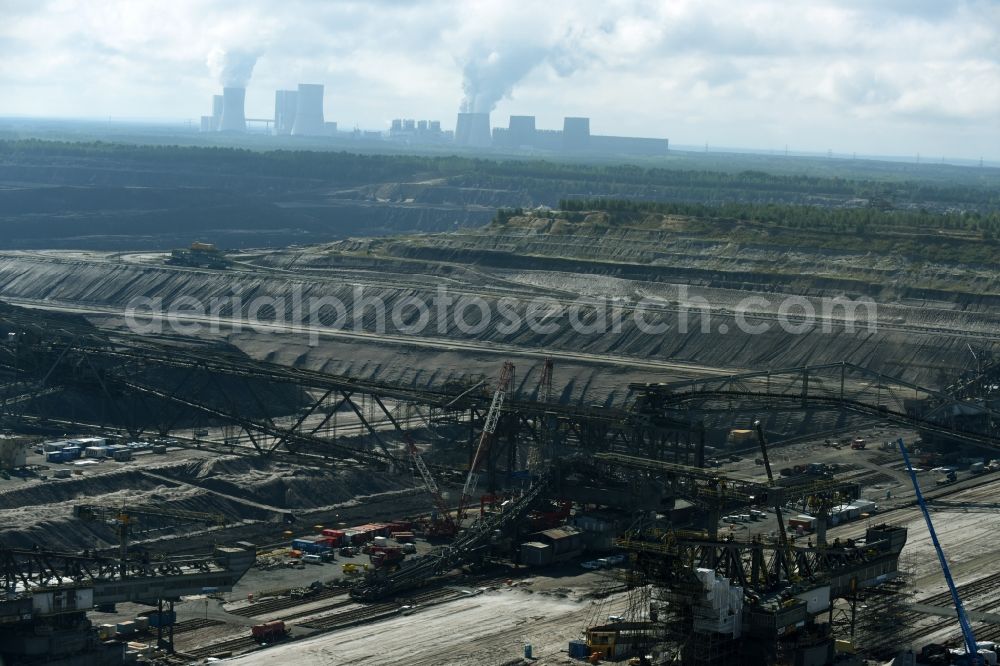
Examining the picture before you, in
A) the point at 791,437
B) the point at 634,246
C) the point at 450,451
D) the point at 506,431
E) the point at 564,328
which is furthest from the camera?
the point at 634,246

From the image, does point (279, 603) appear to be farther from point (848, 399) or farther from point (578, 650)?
point (848, 399)

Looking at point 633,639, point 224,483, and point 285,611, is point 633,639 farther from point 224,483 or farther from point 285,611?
point 224,483

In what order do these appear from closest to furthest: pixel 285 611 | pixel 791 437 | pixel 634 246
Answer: pixel 285 611 < pixel 791 437 < pixel 634 246

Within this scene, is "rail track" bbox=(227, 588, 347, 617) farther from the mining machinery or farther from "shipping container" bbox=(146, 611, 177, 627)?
"shipping container" bbox=(146, 611, 177, 627)

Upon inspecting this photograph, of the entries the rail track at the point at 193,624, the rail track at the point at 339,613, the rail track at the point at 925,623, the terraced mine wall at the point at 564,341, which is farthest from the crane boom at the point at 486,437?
the terraced mine wall at the point at 564,341

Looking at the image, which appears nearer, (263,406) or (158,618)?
(158,618)

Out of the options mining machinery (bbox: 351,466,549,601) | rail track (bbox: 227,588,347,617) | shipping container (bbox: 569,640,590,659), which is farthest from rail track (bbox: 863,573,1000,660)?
rail track (bbox: 227,588,347,617)

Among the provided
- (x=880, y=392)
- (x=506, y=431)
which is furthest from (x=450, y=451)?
(x=880, y=392)

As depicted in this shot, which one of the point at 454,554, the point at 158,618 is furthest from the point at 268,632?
the point at 454,554

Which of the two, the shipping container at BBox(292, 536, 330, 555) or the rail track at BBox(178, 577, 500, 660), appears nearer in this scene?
the rail track at BBox(178, 577, 500, 660)

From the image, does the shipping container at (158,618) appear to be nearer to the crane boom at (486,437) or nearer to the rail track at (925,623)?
the crane boom at (486,437)

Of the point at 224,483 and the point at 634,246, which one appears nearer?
the point at 224,483
